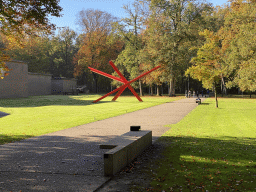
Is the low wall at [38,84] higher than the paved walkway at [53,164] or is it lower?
higher

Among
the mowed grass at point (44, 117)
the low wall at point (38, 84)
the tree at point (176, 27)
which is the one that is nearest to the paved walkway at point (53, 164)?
the mowed grass at point (44, 117)

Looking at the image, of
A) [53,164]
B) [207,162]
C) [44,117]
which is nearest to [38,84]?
[44,117]

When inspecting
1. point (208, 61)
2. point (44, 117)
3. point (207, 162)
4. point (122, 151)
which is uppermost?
point (208, 61)

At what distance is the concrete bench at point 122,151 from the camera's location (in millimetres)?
4793

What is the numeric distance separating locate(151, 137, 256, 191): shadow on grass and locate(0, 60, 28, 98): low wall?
32.1 metres

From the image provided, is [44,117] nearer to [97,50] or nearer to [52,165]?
[52,165]

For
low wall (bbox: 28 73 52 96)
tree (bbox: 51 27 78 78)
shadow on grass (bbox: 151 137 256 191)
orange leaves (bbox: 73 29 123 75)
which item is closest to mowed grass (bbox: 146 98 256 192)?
shadow on grass (bbox: 151 137 256 191)

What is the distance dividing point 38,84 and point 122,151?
4506 centimetres

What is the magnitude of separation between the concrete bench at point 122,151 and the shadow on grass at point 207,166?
64 centimetres

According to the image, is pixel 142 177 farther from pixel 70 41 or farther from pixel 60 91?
pixel 70 41

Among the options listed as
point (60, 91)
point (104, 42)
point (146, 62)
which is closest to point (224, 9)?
point (146, 62)

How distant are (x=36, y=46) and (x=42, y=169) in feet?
199

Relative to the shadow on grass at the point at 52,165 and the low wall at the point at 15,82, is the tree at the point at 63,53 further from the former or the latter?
the shadow on grass at the point at 52,165

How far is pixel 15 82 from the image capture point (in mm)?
36656
